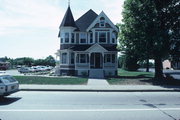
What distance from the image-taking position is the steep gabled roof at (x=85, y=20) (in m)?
36.4

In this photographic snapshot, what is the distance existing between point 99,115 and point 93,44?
25.8 metres

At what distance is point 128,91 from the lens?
16969 mm

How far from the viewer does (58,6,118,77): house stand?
3419 cm

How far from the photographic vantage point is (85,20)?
37.9m

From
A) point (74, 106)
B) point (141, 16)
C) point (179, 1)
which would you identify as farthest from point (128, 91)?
point (179, 1)

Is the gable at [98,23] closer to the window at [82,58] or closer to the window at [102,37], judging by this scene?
the window at [102,37]

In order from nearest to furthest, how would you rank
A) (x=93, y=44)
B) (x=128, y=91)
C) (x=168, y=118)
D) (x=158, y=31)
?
(x=168, y=118)
(x=128, y=91)
(x=158, y=31)
(x=93, y=44)

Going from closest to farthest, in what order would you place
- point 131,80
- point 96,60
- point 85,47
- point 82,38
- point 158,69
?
point 131,80
point 158,69
point 85,47
point 96,60
point 82,38

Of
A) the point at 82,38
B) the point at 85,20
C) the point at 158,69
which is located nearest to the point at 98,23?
the point at 82,38

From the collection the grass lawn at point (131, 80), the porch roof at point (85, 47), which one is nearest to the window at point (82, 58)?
the porch roof at point (85, 47)

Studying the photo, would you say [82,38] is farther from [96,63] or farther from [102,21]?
[96,63]

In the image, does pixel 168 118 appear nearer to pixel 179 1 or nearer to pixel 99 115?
pixel 99 115

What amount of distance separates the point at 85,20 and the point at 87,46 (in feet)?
17.9

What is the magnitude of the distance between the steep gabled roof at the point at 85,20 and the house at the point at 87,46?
34 cm
